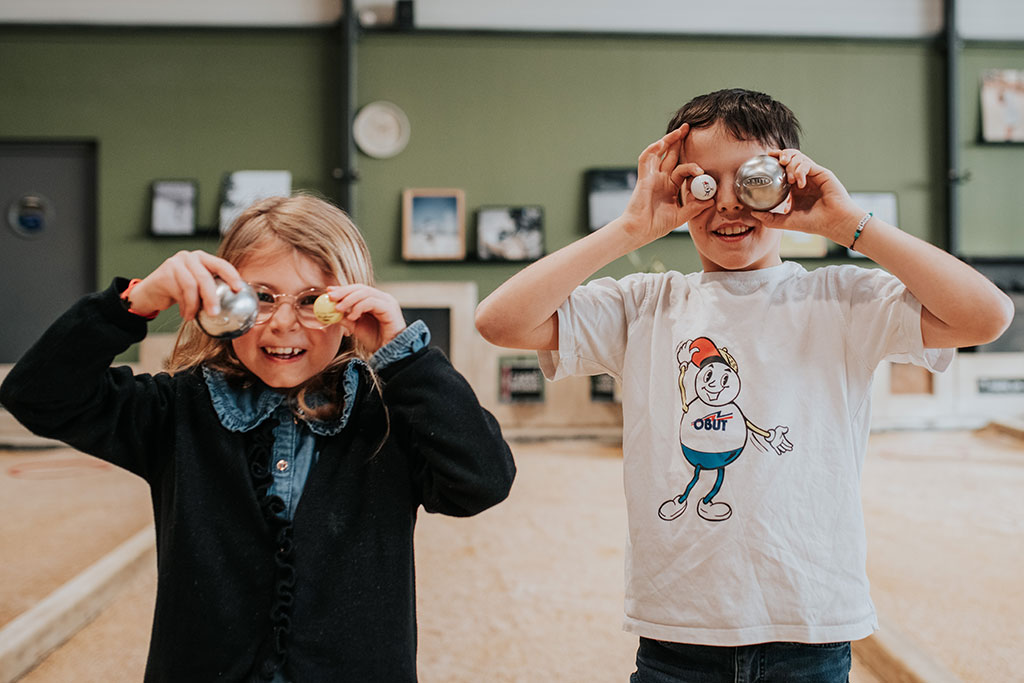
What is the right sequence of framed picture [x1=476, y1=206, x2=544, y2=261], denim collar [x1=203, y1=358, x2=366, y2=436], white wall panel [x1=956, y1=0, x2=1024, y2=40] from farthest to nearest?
1. white wall panel [x1=956, y1=0, x2=1024, y2=40]
2. framed picture [x1=476, y1=206, x2=544, y2=261]
3. denim collar [x1=203, y1=358, x2=366, y2=436]

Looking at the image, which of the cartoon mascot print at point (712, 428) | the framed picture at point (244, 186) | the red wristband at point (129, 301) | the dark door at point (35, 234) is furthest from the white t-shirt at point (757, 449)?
the dark door at point (35, 234)

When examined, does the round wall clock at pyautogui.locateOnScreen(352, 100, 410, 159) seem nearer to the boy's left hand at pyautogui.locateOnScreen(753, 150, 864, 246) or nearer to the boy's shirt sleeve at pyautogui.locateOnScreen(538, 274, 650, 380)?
the boy's shirt sleeve at pyautogui.locateOnScreen(538, 274, 650, 380)

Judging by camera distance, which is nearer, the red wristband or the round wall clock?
the red wristband

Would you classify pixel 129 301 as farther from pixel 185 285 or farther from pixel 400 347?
pixel 400 347

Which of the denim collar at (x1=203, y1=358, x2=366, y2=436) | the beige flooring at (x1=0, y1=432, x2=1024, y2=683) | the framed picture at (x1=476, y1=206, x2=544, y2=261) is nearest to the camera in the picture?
the denim collar at (x1=203, y1=358, x2=366, y2=436)

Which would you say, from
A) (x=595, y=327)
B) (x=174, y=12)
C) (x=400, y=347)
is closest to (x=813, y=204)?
(x=595, y=327)

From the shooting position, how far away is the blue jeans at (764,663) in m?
1.05

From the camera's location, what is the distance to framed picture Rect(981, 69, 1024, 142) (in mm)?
5801

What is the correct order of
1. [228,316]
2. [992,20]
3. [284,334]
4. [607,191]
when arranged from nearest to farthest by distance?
[228,316]
[284,334]
[607,191]
[992,20]

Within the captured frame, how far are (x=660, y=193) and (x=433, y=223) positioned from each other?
4.62 meters

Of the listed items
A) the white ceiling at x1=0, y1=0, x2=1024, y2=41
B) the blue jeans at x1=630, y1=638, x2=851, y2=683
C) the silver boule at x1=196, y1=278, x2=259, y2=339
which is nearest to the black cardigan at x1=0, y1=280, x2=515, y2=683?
the silver boule at x1=196, y1=278, x2=259, y2=339

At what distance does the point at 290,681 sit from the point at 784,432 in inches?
28.6

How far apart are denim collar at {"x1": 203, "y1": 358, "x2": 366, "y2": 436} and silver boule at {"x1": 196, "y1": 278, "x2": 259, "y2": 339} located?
14cm

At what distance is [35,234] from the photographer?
5688 mm
